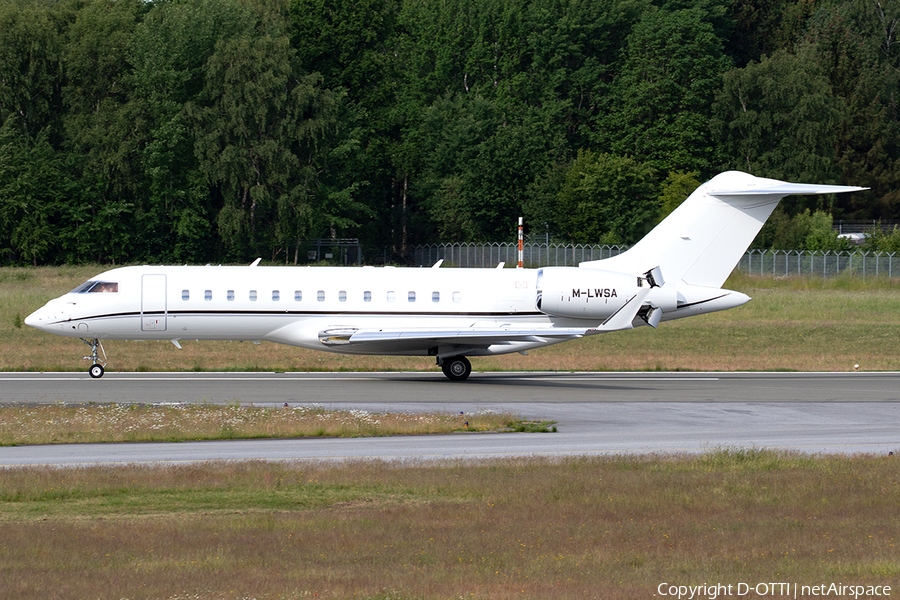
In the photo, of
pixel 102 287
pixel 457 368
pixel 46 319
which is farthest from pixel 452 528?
pixel 46 319

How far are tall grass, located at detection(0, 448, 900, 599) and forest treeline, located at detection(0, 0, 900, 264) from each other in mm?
63647

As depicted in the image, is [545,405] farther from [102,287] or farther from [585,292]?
[102,287]

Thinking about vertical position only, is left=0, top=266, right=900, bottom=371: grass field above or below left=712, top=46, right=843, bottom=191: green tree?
below

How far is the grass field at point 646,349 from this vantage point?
106ft

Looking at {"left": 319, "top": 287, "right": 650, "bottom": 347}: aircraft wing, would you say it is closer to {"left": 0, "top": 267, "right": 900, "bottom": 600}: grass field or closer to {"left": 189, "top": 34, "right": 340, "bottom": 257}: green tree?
{"left": 0, "top": 267, "right": 900, "bottom": 600}: grass field

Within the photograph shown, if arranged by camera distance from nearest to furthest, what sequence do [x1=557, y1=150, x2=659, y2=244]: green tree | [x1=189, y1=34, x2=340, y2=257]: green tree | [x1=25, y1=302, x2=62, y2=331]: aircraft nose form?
[x1=25, y1=302, x2=62, y2=331]: aircraft nose
[x1=189, y1=34, x2=340, y2=257]: green tree
[x1=557, y1=150, x2=659, y2=244]: green tree

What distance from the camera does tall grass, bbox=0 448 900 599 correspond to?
982cm

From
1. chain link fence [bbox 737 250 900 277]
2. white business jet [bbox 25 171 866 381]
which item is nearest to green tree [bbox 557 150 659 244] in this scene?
chain link fence [bbox 737 250 900 277]

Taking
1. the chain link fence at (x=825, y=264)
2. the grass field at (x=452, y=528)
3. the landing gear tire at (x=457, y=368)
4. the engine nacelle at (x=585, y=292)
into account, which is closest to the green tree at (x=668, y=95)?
the chain link fence at (x=825, y=264)

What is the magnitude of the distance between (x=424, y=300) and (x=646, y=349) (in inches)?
490

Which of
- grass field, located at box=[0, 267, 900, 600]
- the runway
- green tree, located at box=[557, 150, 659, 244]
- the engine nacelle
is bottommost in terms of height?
the runway

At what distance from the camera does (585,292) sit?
92.0 ft

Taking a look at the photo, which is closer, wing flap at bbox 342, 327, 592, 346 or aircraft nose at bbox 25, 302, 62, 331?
wing flap at bbox 342, 327, 592, 346

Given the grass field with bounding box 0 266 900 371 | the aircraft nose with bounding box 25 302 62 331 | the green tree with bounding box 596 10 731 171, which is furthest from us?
the green tree with bounding box 596 10 731 171
